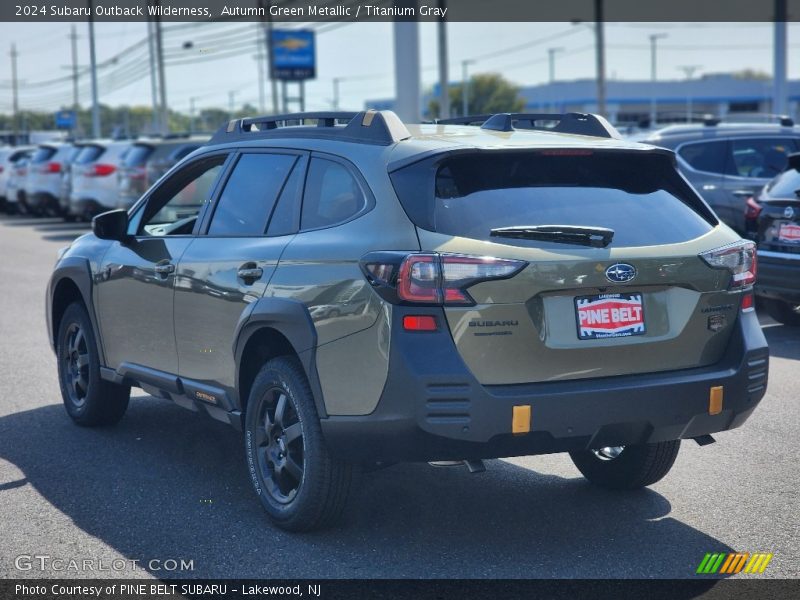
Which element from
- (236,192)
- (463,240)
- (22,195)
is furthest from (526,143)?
(22,195)

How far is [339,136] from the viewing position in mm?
5434

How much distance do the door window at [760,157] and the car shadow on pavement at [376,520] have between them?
8548 mm

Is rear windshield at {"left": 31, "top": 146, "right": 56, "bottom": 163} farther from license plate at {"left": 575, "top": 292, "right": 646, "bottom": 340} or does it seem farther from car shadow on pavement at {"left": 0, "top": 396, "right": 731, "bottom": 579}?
license plate at {"left": 575, "top": 292, "right": 646, "bottom": 340}

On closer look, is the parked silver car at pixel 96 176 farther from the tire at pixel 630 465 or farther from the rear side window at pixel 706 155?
the tire at pixel 630 465

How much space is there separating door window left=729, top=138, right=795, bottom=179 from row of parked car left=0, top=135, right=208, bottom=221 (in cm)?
992

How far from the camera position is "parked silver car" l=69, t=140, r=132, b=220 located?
25.4 meters

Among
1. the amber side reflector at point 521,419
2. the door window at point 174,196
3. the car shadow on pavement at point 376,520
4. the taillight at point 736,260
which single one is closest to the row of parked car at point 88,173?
the door window at point 174,196

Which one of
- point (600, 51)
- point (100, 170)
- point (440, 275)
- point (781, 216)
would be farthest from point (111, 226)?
point (600, 51)

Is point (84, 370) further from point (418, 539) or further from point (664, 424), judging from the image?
point (664, 424)

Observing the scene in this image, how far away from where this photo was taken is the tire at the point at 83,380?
288 inches

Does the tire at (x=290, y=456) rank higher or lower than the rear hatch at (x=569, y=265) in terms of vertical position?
lower

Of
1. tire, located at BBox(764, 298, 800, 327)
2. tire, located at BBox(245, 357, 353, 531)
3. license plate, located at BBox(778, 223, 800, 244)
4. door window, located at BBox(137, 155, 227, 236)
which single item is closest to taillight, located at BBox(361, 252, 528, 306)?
tire, located at BBox(245, 357, 353, 531)

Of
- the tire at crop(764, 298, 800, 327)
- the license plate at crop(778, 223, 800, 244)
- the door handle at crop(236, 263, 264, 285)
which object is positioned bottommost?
the tire at crop(764, 298, 800, 327)

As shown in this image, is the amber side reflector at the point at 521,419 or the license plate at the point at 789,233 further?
the license plate at the point at 789,233
